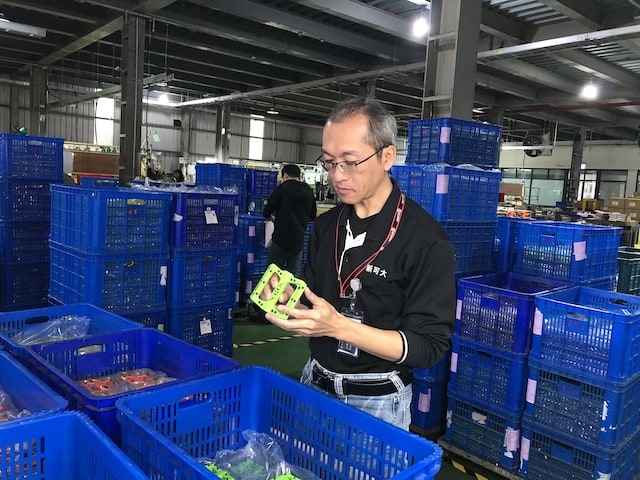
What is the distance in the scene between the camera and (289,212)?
20.3ft

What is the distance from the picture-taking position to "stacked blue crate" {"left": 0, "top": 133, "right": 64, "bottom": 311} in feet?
15.9

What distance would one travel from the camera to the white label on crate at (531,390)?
10.6 ft

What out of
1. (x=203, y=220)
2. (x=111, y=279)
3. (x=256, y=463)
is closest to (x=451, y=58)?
(x=203, y=220)

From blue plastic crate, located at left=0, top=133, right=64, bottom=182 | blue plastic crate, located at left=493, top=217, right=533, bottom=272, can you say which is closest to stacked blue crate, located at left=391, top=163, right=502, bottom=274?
blue plastic crate, located at left=493, top=217, right=533, bottom=272

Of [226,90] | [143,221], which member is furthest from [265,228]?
[226,90]

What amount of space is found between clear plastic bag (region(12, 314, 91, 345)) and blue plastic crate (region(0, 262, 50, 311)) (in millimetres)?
2959

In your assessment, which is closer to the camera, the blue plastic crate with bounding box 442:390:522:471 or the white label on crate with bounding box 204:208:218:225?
the blue plastic crate with bounding box 442:390:522:471

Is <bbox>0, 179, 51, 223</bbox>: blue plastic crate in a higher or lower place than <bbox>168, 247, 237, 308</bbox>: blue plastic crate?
higher

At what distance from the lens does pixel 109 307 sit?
384 cm

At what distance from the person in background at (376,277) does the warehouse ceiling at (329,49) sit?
6.33 m

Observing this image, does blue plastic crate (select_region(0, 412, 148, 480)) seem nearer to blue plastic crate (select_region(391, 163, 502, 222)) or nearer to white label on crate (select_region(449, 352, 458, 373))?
white label on crate (select_region(449, 352, 458, 373))

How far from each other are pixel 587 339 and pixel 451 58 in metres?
3.51

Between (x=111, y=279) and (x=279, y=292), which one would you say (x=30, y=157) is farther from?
(x=279, y=292)

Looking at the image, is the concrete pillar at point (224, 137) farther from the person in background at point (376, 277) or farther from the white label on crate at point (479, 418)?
the person in background at point (376, 277)
